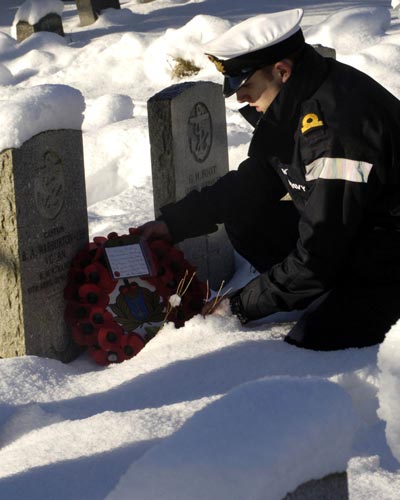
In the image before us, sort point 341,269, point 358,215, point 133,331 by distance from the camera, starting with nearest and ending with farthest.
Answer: point 358,215, point 341,269, point 133,331

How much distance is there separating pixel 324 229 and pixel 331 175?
195 millimetres

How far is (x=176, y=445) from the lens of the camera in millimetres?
1981

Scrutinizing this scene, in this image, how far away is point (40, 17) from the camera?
48.6 ft

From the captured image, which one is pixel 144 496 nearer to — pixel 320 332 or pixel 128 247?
pixel 320 332

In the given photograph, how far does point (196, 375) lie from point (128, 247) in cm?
110

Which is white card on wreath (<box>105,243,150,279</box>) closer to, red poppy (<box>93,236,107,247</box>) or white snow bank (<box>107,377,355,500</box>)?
red poppy (<box>93,236,107,247</box>)

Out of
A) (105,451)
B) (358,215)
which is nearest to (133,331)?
(358,215)

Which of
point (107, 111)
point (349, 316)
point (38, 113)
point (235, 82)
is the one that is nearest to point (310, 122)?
point (235, 82)

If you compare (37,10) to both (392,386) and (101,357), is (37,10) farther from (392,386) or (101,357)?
(392,386)

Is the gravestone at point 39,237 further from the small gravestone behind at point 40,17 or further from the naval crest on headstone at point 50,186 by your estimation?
the small gravestone behind at point 40,17

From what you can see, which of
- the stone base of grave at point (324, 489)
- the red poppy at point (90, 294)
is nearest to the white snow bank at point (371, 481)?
the stone base of grave at point (324, 489)

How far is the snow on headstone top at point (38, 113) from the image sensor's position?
4.38 metres

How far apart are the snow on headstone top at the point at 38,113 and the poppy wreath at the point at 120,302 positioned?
0.59 meters

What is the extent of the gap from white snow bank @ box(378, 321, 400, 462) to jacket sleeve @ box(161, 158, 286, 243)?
1.97 m
